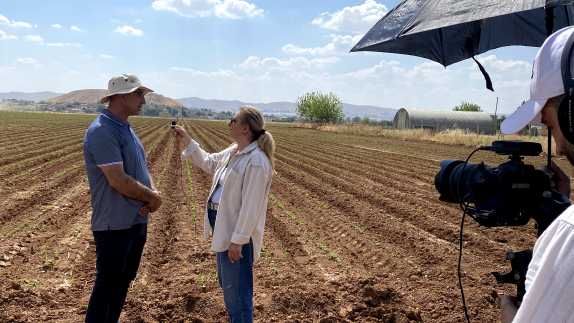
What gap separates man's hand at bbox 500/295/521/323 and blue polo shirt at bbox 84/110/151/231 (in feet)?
7.68

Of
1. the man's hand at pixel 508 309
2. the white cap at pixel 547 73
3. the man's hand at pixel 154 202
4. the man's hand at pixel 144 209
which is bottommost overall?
the man's hand at pixel 144 209

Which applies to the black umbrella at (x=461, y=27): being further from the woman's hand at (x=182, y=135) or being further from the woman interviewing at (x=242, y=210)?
the woman's hand at (x=182, y=135)

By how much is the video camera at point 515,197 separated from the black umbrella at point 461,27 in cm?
100

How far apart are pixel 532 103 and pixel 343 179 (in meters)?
9.73

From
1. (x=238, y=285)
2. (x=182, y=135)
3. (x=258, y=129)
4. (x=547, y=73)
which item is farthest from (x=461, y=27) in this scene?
(x=238, y=285)

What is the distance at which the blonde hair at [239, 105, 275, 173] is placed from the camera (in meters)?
2.78

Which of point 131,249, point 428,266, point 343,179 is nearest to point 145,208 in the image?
point 131,249

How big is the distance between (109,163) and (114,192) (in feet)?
0.77

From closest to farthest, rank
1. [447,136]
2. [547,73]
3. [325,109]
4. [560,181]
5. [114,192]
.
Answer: [547,73] < [560,181] < [114,192] < [447,136] < [325,109]

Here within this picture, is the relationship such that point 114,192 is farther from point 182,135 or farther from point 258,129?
point 258,129

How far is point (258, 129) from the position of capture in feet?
9.34

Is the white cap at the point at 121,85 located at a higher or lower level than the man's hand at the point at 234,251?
higher

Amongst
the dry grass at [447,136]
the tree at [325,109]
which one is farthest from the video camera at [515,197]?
the tree at [325,109]

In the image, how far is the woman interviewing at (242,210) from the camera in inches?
103
